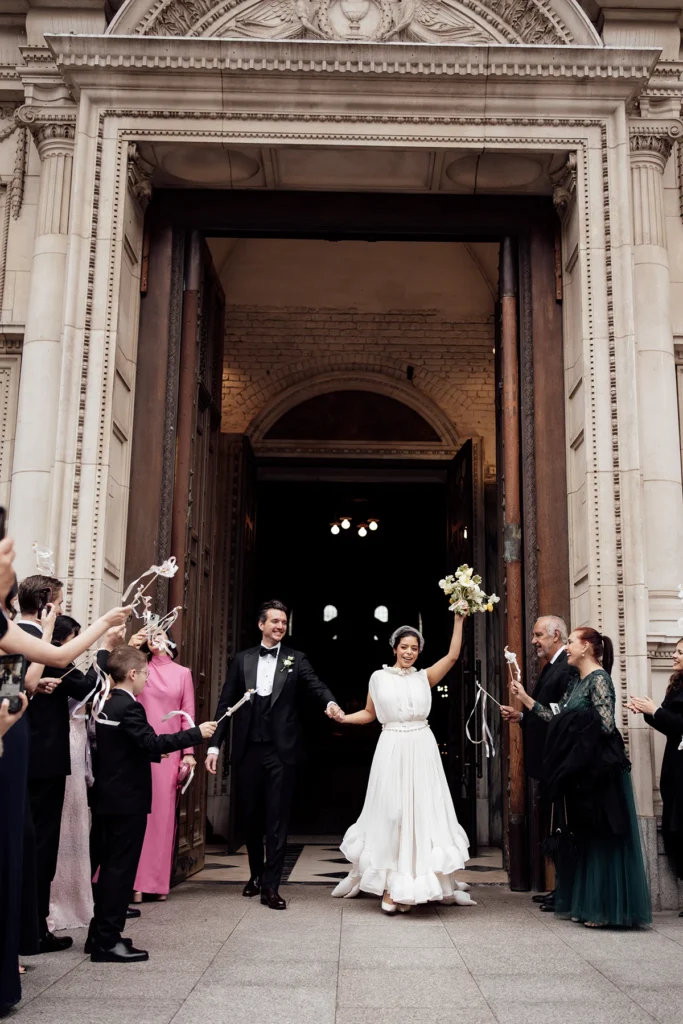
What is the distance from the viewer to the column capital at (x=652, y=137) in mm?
8281

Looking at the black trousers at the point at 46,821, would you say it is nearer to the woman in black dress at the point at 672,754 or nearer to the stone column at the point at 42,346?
the stone column at the point at 42,346

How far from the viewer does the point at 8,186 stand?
28.1 feet

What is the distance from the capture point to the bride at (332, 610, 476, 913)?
273 inches

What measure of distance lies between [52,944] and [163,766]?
2.13 m

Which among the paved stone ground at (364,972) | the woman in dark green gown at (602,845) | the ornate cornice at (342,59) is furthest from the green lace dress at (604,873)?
the ornate cornice at (342,59)

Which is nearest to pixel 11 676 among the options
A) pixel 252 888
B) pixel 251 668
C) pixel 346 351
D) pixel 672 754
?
pixel 251 668

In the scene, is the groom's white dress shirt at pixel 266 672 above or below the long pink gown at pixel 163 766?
above

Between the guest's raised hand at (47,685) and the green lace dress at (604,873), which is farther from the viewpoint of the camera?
the green lace dress at (604,873)

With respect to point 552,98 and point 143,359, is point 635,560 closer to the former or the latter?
point 552,98

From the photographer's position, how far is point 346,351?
44.5 ft

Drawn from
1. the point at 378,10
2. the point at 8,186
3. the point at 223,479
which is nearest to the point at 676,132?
the point at 378,10

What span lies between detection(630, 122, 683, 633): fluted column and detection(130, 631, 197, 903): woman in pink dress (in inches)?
132

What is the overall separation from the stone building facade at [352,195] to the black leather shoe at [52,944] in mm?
2323

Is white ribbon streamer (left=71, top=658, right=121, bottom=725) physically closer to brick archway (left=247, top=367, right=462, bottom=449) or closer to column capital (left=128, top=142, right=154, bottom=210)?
column capital (left=128, top=142, right=154, bottom=210)
